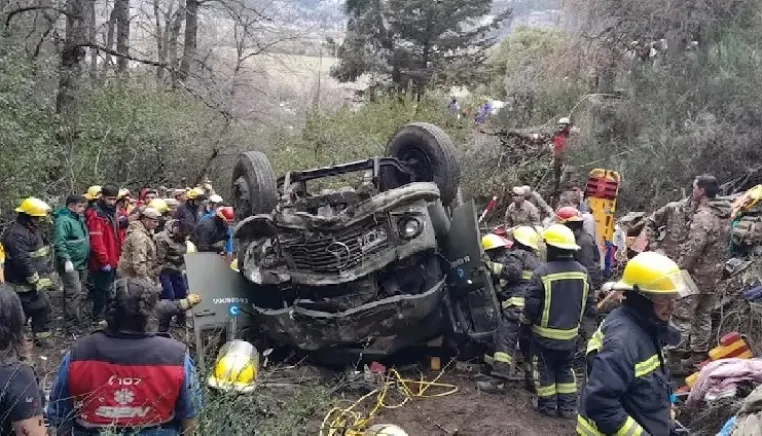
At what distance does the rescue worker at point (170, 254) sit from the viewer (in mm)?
7770

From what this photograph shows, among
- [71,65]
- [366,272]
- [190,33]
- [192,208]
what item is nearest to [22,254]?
[192,208]

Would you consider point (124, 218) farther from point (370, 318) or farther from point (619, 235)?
point (619, 235)

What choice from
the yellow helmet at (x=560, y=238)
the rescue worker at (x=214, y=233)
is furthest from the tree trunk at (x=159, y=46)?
the yellow helmet at (x=560, y=238)

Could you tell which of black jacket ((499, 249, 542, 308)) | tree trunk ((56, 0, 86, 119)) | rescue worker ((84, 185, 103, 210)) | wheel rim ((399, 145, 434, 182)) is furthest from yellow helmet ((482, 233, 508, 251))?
tree trunk ((56, 0, 86, 119))

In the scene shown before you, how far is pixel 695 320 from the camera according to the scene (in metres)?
6.48

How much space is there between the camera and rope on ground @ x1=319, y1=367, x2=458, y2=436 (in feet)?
15.7

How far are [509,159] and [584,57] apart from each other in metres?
2.67

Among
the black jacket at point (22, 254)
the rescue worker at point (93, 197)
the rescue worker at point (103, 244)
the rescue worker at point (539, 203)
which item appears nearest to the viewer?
the black jacket at point (22, 254)

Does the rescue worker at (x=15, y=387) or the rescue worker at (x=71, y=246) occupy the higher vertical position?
the rescue worker at (x=15, y=387)

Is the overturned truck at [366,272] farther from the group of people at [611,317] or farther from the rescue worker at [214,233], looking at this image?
the rescue worker at [214,233]

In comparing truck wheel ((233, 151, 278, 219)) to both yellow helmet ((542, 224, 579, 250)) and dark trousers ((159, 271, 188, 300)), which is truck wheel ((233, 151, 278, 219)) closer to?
dark trousers ((159, 271, 188, 300))

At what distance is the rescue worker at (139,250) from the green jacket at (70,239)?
63 centimetres

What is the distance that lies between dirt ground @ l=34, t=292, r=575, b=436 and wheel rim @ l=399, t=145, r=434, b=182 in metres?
2.09

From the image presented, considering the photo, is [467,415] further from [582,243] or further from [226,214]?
[226,214]
